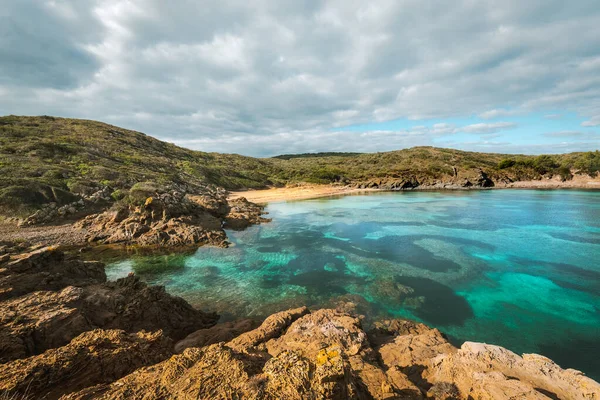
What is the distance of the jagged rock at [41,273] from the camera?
7008 millimetres

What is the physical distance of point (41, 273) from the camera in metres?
7.88

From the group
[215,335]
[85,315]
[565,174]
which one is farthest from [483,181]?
[85,315]

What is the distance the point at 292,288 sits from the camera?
43.1 ft

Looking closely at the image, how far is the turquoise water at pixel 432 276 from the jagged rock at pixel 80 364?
611 centimetres

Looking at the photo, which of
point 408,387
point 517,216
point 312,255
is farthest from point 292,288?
point 517,216

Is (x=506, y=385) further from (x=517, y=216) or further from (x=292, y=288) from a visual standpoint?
(x=517, y=216)

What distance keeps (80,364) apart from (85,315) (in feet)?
10.6

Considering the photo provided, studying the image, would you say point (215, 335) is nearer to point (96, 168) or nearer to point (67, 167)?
point (96, 168)

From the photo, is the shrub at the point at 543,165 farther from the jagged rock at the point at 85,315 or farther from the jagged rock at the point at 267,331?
the jagged rock at the point at 85,315

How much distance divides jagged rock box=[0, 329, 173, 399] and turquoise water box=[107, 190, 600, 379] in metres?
6.11

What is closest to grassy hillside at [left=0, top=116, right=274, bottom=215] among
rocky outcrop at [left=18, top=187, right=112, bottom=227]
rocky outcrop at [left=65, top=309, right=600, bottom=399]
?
rocky outcrop at [left=18, top=187, right=112, bottom=227]

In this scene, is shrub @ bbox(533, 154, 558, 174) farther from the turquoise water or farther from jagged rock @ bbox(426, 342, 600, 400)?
jagged rock @ bbox(426, 342, 600, 400)

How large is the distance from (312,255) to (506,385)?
1427cm

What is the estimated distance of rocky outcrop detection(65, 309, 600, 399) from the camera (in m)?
2.89
